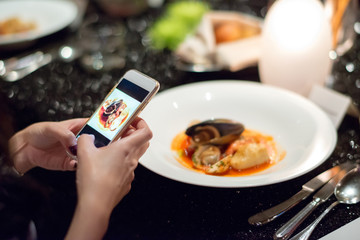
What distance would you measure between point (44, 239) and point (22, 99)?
1.81ft

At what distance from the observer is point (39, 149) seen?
0.76 metres

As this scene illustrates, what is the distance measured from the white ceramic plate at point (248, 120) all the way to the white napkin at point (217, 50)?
0.18 metres

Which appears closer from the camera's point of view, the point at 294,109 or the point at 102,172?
the point at 102,172

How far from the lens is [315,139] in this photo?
0.79 meters

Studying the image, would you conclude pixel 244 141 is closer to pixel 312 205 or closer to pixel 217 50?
pixel 312 205

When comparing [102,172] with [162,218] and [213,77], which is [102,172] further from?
[213,77]

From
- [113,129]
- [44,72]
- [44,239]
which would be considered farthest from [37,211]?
[44,72]

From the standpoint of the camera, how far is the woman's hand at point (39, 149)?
0.72 metres

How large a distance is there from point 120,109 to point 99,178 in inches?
5.5

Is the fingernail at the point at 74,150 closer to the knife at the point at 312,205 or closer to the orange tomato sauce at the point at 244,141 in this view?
the orange tomato sauce at the point at 244,141

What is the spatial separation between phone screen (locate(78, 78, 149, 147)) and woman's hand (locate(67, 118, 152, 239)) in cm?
4

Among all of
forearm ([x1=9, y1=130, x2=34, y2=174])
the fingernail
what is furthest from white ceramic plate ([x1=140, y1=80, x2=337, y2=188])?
forearm ([x1=9, y1=130, x2=34, y2=174])

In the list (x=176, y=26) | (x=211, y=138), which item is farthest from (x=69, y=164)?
(x=176, y=26)

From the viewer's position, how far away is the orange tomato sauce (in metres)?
0.78
